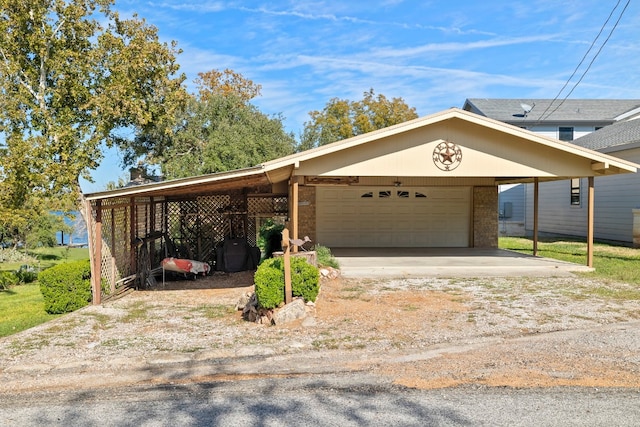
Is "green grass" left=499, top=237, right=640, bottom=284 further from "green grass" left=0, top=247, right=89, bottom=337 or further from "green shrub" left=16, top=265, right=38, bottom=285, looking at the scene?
"green shrub" left=16, top=265, right=38, bottom=285

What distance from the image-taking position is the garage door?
15.7 m

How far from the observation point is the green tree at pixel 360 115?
114 feet

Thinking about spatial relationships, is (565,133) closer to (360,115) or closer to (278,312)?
(360,115)

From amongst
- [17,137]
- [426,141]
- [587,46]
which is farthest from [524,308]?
[587,46]

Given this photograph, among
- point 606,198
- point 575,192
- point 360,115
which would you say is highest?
point 360,115

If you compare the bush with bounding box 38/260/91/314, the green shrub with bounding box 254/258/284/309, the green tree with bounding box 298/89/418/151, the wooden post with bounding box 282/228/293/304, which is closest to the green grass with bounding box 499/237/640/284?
the wooden post with bounding box 282/228/293/304

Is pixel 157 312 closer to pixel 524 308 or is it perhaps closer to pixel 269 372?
pixel 269 372

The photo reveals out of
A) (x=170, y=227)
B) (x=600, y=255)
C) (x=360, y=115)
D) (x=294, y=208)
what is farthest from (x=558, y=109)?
(x=170, y=227)

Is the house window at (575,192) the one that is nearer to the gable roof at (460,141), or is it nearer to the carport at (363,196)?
the carport at (363,196)

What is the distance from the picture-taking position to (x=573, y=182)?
2075 cm

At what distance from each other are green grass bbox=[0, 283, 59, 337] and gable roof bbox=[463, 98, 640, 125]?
82.4ft

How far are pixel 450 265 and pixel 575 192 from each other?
1193 cm

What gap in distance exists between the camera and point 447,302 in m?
8.12

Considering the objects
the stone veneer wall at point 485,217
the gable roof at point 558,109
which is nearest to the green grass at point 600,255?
the stone veneer wall at point 485,217
